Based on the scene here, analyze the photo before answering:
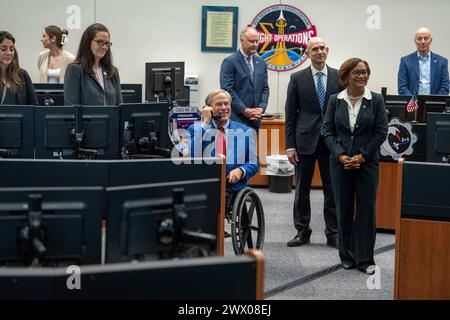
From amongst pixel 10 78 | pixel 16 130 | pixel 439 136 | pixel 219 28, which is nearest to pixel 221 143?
pixel 16 130

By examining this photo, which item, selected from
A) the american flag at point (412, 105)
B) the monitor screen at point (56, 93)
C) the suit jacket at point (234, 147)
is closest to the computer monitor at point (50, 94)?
the monitor screen at point (56, 93)

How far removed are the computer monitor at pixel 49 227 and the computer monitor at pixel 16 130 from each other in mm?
2144

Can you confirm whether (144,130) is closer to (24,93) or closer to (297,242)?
(24,93)

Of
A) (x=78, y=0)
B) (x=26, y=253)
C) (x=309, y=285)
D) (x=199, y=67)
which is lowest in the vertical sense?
(x=309, y=285)

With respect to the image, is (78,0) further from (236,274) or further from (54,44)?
(236,274)

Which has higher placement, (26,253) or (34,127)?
(34,127)

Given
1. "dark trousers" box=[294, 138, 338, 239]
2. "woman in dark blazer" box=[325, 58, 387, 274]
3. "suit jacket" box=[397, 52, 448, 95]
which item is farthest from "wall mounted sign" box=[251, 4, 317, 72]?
"woman in dark blazer" box=[325, 58, 387, 274]

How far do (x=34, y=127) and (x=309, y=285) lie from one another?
1.94m

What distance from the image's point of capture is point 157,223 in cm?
217

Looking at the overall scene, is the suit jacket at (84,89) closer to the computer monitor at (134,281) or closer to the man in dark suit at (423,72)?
the computer monitor at (134,281)

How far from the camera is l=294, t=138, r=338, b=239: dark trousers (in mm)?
5465

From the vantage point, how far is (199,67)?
873 centimetres

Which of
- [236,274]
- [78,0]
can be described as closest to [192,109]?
[78,0]

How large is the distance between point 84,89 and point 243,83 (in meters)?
1.88
